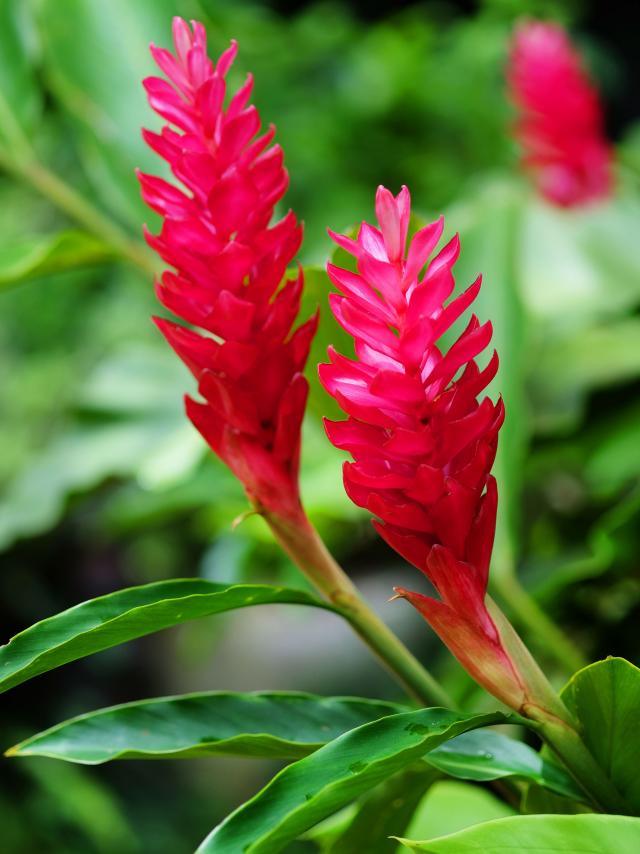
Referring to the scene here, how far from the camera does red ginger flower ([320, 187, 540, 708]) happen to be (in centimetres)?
34

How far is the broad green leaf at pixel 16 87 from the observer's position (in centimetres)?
88

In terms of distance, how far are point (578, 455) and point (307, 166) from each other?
1299 mm

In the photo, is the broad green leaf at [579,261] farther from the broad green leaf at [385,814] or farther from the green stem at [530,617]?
the broad green leaf at [385,814]

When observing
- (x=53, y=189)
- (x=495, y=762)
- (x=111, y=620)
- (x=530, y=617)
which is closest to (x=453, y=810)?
(x=530, y=617)

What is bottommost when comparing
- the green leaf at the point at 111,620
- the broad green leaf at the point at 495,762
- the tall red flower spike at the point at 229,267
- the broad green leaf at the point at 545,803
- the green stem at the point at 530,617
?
the green stem at the point at 530,617

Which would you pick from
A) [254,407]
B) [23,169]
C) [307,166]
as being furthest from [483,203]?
[307,166]

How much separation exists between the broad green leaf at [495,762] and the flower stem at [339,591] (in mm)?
33

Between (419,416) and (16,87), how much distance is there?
2.18 ft

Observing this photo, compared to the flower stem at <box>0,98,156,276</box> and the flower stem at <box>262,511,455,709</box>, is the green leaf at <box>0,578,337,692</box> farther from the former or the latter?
the flower stem at <box>0,98,156,276</box>

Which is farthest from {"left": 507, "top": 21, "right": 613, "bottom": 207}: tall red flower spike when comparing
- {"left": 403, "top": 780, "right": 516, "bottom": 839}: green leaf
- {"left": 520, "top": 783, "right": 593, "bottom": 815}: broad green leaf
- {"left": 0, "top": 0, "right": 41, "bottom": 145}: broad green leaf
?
{"left": 520, "top": 783, "right": 593, "bottom": 815}: broad green leaf

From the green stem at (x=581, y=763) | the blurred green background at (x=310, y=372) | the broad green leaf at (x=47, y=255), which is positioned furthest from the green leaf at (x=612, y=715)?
the broad green leaf at (x=47, y=255)

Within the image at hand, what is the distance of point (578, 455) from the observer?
0.89 metres

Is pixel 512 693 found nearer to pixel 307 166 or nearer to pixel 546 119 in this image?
pixel 546 119

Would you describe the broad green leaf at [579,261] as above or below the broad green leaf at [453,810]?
above
